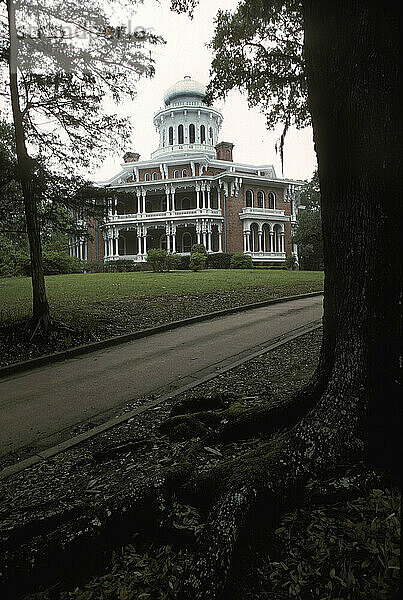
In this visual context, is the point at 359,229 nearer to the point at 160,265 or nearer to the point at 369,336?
the point at 369,336

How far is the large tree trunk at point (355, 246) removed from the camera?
3014 millimetres

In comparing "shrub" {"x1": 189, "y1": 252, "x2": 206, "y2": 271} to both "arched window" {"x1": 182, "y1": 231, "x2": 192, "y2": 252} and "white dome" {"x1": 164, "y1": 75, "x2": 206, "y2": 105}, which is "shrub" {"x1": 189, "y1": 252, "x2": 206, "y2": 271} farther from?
"white dome" {"x1": 164, "y1": 75, "x2": 206, "y2": 105}

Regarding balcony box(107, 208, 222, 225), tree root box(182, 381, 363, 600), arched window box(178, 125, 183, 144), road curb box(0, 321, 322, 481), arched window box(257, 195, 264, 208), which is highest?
arched window box(178, 125, 183, 144)

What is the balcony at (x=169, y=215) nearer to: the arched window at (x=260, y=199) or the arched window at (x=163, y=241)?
the arched window at (x=163, y=241)

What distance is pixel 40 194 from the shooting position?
10719mm

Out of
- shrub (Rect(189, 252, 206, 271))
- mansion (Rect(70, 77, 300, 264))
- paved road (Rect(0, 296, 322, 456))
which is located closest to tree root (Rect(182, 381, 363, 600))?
paved road (Rect(0, 296, 322, 456))

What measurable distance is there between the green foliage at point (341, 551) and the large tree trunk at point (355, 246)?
209mm

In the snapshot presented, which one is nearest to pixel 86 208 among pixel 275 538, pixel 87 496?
pixel 87 496

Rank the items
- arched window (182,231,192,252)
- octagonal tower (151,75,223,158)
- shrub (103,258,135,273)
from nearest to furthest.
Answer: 1. shrub (103,258,135,273)
2. arched window (182,231,192,252)
3. octagonal tower (151,75,223,158)

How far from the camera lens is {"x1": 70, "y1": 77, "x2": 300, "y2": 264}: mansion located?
147 feet

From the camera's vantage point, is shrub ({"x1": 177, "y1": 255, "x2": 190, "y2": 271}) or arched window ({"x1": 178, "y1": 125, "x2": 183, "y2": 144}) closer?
shrub ({"x1": 177, "y1": 255, "x2": 190, "y2": 271})

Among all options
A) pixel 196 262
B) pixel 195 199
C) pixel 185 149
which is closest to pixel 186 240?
pixel 195 199

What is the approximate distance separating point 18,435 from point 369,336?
13.9ft

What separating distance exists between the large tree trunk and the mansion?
4082 centimetres
